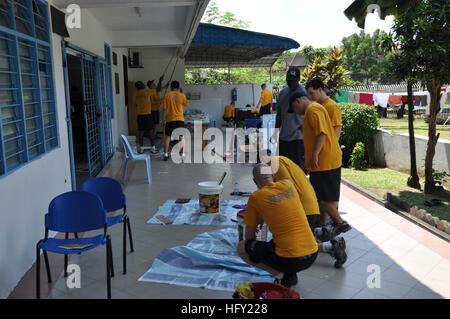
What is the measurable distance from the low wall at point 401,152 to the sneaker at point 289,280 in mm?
5361

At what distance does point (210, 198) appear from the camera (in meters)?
5.55

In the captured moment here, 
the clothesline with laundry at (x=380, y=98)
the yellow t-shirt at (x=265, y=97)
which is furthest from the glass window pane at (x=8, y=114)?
the clothesline with laundry at (x=380, y=98)

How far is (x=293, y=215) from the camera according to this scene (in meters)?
3.14

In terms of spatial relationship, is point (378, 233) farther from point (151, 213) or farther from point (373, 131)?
point (373, 131)

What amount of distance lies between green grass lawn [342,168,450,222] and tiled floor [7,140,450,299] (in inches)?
35.6

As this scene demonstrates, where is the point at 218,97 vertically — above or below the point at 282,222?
above

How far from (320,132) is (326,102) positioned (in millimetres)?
643

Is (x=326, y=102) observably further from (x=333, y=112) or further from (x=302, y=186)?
(x=302, y=186)

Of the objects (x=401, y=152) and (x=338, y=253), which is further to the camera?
(x=401, y=152)

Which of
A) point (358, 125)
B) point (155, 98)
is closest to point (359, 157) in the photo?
point (358, 125)

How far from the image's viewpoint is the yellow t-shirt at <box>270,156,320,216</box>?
12.1ft

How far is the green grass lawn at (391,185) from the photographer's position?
644 cm

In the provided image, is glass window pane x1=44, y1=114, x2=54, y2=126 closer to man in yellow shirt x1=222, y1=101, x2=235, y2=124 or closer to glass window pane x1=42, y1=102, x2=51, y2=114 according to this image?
glass window pane x1=42, y1=102, x2=51, y2=114
